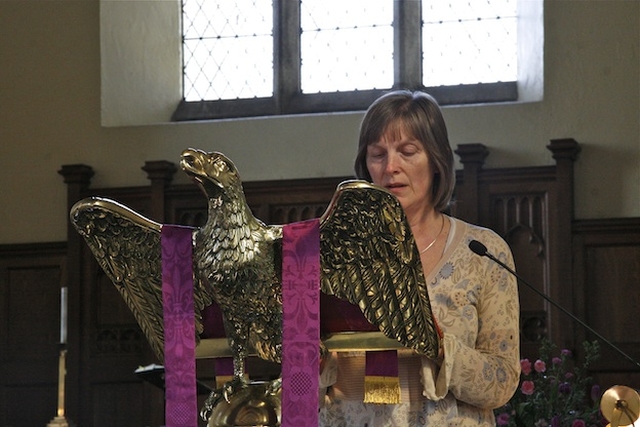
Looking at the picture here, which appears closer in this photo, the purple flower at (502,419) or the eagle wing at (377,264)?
the eagle wing at (377,264)

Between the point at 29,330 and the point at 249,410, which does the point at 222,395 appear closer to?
the point at 249,410

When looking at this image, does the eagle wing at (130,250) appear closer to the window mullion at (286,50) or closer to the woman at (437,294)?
the woman at (437,294)

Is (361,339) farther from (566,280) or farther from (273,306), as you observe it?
(566,280)

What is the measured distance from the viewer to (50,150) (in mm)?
6602

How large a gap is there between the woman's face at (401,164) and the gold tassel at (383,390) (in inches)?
18.3

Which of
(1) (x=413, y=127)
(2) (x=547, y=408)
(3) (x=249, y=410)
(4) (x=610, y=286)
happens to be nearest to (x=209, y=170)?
(3) (x=249, y=410)

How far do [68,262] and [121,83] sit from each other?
111cm

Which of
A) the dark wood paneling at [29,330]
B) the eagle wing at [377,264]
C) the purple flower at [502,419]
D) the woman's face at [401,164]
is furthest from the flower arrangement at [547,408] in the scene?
the dark wood paneling at [29,330]

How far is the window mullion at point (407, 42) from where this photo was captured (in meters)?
6.61

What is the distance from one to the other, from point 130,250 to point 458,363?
0.58 metres

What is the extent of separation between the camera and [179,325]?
1.63m

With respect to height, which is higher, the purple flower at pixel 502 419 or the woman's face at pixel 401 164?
the woman's face at pixel 401 164

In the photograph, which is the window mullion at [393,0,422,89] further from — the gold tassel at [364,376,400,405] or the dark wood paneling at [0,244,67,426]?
the gold tassel at [364,376,400,405]

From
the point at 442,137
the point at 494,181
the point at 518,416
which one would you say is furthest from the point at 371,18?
the point at 442,137
